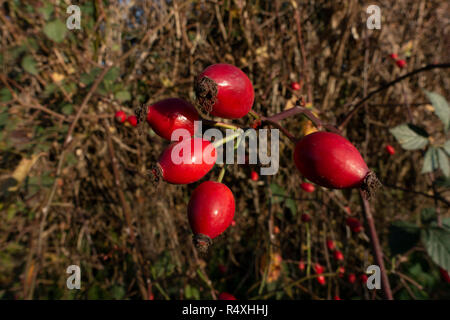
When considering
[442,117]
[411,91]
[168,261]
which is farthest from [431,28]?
[168,261]

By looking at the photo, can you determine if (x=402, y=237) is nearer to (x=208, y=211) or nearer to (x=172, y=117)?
(x=208, y=211)

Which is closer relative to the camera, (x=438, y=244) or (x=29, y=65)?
(x=438, y=244)

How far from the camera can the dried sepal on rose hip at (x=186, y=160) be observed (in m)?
0.60

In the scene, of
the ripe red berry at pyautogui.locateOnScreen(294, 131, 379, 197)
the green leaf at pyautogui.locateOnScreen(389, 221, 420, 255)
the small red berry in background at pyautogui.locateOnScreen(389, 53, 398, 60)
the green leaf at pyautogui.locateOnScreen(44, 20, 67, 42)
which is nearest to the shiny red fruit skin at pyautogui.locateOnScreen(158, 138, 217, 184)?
the ripe red berry at pyautogui.locateOnScreen(294, 131, 379, 197)

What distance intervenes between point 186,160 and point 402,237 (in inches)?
35.9

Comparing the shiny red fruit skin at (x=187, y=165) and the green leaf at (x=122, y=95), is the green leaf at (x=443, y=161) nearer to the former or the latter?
the shiny red fruit skin at (x=187, y=165)

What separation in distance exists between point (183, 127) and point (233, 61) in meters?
1.45

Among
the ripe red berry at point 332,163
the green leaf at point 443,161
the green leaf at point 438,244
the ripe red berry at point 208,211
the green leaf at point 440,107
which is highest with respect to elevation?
the green leaf at point 440,107

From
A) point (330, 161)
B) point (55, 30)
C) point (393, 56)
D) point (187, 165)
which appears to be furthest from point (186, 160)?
point (393, 56)

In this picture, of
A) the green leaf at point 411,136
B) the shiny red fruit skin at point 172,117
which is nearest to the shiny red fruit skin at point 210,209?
the shiny red fruit skin at point 172,117

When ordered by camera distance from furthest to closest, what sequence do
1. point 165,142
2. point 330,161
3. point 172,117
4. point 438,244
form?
point 165,142
point 438,244
point 172,117
point 330,161

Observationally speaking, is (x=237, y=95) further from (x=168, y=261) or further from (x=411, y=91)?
(x=411, y=91)

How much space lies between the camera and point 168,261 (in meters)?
2.00

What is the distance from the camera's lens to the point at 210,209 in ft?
1.93
